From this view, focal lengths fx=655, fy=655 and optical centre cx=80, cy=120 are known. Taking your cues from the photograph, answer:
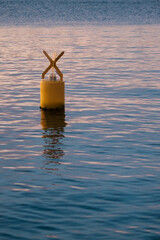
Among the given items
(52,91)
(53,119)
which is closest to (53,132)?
(53,119)

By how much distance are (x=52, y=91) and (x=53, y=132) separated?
2.90m

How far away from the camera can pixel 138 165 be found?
14266mm

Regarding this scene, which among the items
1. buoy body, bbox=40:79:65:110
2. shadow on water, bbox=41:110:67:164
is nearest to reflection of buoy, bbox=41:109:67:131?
shadow on water, bbox=41:110:67:164

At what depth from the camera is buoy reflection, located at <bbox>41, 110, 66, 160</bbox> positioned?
15.6m

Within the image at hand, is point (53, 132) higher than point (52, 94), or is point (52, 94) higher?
point (52, 94)

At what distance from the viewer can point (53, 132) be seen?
18109 millimetres

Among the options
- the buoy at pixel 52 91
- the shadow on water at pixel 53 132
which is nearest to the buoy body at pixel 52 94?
the buoy at pixel 52 91

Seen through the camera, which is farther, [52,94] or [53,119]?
[52,94]

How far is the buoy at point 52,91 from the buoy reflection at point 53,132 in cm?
25

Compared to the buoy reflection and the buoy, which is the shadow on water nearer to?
the buoy reflection

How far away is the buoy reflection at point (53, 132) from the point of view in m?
15.6

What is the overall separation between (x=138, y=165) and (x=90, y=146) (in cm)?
221

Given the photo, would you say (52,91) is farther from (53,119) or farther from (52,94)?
(53,119)

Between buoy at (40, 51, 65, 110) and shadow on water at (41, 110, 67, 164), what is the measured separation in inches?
10.0
